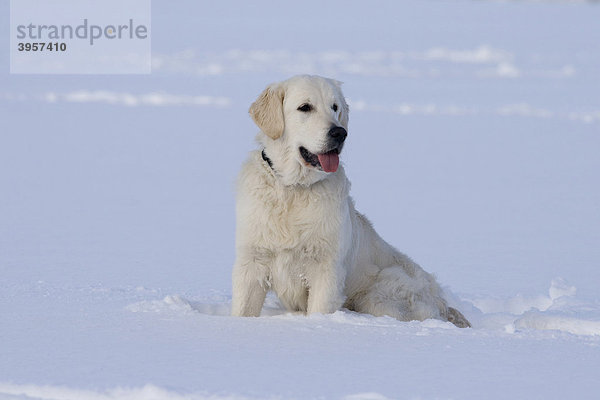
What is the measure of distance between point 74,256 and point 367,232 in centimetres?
225

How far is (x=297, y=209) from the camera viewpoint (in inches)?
179

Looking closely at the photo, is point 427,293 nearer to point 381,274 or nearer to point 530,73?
point 381,274

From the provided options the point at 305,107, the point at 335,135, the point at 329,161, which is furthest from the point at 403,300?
the point at 305,107

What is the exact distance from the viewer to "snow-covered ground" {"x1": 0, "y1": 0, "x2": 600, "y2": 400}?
3467 millimetres

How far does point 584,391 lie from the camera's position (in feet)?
10.9

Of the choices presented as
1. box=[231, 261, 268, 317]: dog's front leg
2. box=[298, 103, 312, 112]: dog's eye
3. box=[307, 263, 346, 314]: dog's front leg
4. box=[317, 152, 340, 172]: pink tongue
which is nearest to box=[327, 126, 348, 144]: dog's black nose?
box=[317, 152, 340, 172]: pink tongue

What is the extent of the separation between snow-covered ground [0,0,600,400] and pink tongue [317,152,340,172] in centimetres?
74

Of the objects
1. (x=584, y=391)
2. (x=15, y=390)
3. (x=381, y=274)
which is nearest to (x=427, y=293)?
(x=381, y=274)

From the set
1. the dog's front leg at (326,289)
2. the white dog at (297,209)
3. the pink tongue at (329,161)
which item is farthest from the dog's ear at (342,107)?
the dog's front leg at (326,289)

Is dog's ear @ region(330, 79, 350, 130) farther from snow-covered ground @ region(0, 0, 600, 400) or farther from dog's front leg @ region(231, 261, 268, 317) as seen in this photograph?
snow-covered ground @ region(0, 0, 600, 400)

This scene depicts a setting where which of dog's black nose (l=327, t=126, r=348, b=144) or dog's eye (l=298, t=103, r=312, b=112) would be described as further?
dog's eye (l=298, t=103, r=312, b=112)

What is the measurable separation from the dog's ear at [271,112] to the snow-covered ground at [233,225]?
3.28 feet

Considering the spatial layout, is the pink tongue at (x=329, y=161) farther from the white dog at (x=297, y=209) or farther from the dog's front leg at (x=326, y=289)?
the dog's front leg at (x=326, y=289)

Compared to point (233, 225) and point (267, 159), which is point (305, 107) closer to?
point (267, 159)
